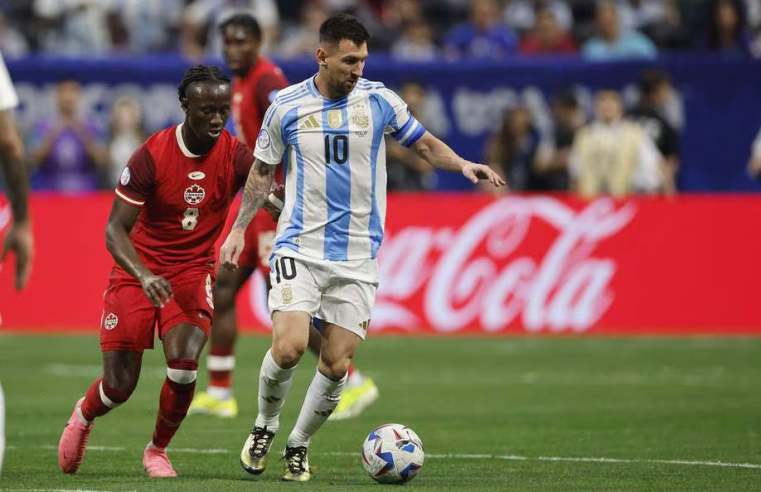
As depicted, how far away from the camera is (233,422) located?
37.9ft

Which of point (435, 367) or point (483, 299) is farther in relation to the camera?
point (483, 299)

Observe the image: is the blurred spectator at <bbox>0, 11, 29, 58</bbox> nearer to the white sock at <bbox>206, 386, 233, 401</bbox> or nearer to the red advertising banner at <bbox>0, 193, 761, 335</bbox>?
the red advertising banner at <bbox>0, 193, 761, 335</bbox>

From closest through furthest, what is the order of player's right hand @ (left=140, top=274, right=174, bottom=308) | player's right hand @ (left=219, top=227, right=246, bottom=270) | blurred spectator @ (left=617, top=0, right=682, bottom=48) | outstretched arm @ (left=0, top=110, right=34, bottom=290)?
outstretched arm @ (left=0, top=110, right=34, bottom=290) < player's right hand @ (left=140, top=274, right=174, bottom=308) < player's right hand @ (left=219, top=227, right=246, bottom=270) < blurred spectator @ (left=617, top=0, right=682, bottom=48)

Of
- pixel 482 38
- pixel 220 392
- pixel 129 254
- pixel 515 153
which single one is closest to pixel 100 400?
pixel 129 254

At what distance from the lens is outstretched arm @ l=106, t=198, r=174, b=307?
823 centimetres

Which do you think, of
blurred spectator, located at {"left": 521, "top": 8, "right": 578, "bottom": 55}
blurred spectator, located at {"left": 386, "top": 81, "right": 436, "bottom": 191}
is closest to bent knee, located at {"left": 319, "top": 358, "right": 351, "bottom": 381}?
blurred spectator, located at {"left": 386, "top": 81, "right": 436, "bottom": 191}

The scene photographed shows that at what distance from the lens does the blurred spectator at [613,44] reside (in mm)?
21875

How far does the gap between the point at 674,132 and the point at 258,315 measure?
6144 mm

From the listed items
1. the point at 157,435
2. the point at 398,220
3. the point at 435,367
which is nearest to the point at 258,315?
the point at 398,220

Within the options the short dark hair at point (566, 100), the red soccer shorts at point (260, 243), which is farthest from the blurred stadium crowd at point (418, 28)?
the red soccer shorts at point (260, 243)

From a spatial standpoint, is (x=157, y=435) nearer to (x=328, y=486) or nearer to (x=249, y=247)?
(x=328, y=486)

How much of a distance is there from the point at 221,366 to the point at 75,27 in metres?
12.6

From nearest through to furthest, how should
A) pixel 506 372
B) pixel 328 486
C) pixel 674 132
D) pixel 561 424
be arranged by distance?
1. pixel 328 486
2. pixel 561 424
3. pixel 506 372
4. pixel 674 132

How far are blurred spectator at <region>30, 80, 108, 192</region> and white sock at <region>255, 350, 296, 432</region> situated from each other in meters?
12.2
